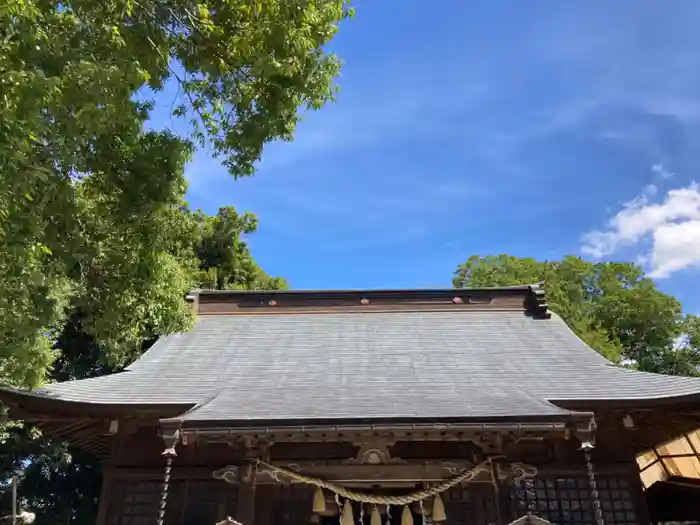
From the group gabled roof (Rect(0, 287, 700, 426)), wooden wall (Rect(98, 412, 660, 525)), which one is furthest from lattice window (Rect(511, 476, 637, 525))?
gabled roof (Rect(0, 287, 700, 426))

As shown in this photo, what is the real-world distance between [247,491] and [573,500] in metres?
4.24

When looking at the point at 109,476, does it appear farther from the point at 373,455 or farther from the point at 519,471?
the point at 519,471

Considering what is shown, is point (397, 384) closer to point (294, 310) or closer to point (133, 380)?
point (133, 380)

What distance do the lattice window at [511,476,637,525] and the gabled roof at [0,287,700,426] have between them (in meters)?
1.20

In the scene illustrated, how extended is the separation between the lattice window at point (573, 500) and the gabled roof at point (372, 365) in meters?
1.20

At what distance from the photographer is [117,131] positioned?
5938mm

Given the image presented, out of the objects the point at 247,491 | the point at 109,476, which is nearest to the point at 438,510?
the point at 247,491

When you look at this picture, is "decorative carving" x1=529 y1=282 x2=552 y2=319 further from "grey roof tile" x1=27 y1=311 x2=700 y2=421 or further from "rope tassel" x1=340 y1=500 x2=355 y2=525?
"rope tassel" x1=340 y1=500 x2=355 y2=525

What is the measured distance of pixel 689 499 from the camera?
9750 millimetres


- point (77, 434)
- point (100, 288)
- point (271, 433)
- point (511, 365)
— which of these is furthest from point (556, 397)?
point (77, 434)

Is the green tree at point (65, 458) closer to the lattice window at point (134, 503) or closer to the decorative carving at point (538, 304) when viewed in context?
the lattice window at point (134, 503)

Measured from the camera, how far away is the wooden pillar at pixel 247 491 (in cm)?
693

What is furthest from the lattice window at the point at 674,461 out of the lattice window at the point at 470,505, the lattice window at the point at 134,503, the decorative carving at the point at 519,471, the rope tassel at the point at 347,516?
the lattice window at the point at 134,503

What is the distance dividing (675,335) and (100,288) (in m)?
24.4
